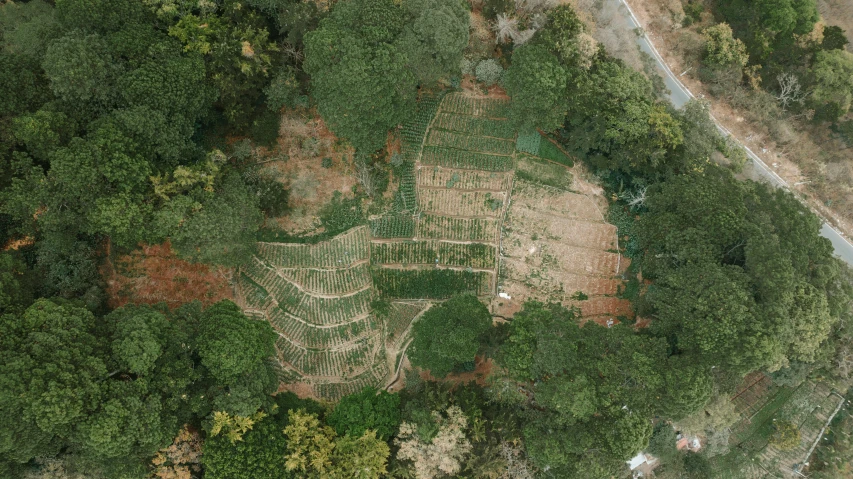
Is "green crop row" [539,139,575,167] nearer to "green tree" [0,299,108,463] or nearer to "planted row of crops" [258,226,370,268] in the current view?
"planted row of crops" [258,226,370,268]

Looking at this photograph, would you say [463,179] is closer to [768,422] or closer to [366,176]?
[366,176]

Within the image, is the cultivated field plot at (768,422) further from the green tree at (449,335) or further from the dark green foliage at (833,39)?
the dark green foliage at (833,39)

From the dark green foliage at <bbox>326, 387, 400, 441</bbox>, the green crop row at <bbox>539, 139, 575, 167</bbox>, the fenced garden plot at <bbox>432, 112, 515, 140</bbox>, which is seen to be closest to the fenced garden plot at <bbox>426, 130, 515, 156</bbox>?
the fenced garden plot at <bbox>432, 112, 515, 140</bbox>

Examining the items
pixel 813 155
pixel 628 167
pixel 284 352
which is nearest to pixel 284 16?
pixel 284 352

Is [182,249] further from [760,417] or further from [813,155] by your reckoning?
[813,155]

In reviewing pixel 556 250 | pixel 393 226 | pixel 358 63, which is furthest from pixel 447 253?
pixel 358 63
